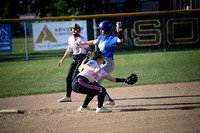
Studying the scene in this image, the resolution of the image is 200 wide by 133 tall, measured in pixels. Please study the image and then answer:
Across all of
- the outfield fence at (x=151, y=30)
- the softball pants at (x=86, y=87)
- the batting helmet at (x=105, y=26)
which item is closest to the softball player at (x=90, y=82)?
the softball pants at (x=86, y=87)

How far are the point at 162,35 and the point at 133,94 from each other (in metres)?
8.43

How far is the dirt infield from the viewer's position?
4.09 m

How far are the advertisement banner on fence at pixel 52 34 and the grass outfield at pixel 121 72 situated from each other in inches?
37.2

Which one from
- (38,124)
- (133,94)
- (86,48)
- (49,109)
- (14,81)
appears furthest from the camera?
(14,81)

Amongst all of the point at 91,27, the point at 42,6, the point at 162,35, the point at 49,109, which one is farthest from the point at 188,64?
the point at 42,6

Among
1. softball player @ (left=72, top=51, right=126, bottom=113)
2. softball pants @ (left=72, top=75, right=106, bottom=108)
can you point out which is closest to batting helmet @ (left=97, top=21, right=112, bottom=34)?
softball player @ (left=72, top=51, right=126, bottom=113)

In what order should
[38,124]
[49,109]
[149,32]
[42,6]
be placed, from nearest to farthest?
[38,124] < [49,109] < [149,32] < [42,6]

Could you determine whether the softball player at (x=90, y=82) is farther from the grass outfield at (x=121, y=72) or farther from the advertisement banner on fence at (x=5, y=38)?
the advertisement banner on fence at (x=5, y=38)

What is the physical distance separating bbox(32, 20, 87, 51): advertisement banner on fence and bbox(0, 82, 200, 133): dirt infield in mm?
7665

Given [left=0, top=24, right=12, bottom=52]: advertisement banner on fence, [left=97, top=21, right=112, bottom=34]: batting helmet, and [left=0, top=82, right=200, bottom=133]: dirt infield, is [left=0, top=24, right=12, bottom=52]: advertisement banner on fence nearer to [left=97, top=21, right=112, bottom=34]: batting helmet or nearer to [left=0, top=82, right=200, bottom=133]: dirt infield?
[left=0, top=82, right=200, bottom=133]: dirt infield

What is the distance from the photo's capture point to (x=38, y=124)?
4480 millimetres

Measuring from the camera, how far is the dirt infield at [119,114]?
409cm

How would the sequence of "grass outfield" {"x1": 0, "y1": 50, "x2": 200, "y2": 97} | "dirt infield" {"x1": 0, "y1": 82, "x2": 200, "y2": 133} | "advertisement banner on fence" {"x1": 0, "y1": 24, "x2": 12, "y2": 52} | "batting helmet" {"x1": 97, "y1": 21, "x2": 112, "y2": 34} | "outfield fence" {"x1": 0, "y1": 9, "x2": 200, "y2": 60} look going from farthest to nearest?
1. "outfield fence" {"x1": 0, "y1": 9, "x2": 200, "y2": 60}
2. "advertisement banner on fence" {"x1": 0, "y1": 24, "x2": 12, "y2": 52}
3. "grass outfield" {"x1": 0, "y1": 50, "x2": 200, "y2": 97}
4. "batting helmet" {"x1": 97, "y1": 21, "x2": 112, "y2": 34}
5. "dirt infield" {"x1": 0, "y1": 82, "x2": 200, "y2": 133}

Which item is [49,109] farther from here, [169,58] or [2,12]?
[2,12]
